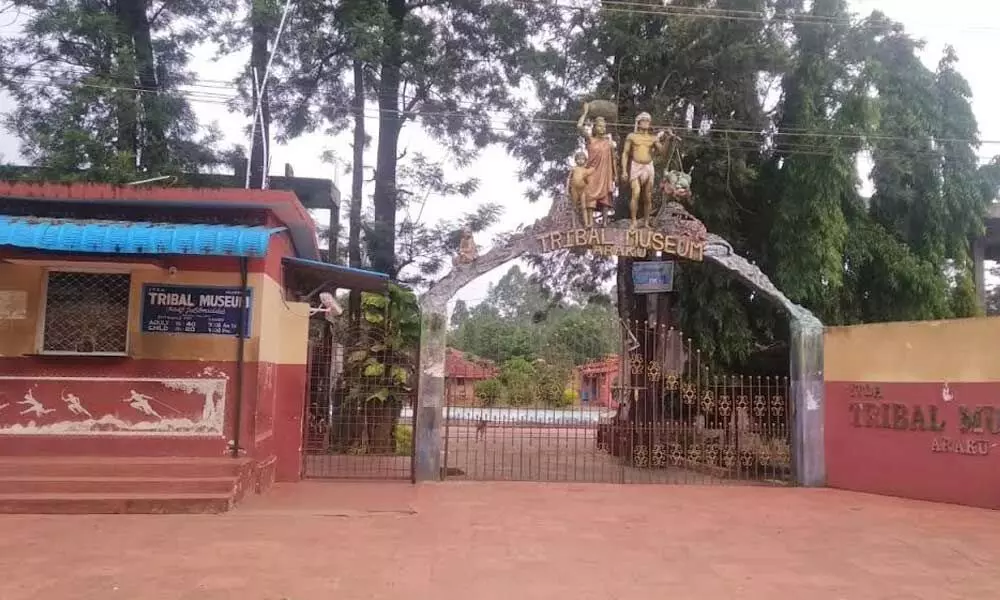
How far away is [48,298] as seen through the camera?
879cm

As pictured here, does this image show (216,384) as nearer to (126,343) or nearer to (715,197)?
(126,343)

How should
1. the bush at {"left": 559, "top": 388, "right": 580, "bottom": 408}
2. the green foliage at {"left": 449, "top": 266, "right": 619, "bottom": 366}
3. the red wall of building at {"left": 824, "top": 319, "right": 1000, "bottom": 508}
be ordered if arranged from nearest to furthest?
the red wall of building at {"left": 824, "top": 319, "right": 1000, "bottom": 508} < the bush at {"left": 559, "top": 388, "right": 580, "bottom": 408} < the green foliage at {"left": 449, "top": 266, "right": 619, "bottom": 366}

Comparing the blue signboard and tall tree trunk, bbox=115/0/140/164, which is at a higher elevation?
tall tree trunk, bbox=115/0/140/164

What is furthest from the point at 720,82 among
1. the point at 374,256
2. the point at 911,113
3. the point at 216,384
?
the point at 216,384

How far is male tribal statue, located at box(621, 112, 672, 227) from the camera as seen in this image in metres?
11.7

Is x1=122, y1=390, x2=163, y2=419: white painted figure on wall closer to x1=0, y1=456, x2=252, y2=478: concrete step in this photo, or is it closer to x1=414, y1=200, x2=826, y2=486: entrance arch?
x1=0, y1=456, x2=252, y2=478: concrete step

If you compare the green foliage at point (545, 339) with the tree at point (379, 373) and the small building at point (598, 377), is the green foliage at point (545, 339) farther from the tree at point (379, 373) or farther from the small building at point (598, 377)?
the tree at point (379, 373)

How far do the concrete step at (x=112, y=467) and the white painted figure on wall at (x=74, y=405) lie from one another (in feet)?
1.63

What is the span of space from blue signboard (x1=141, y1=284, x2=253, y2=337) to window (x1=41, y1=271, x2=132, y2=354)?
0.27 metres

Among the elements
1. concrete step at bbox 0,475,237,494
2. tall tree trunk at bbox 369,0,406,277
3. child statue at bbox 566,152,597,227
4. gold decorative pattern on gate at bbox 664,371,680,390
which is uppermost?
tall tree trunk at bbox 369,0,406,277

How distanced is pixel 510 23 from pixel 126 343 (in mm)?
11733

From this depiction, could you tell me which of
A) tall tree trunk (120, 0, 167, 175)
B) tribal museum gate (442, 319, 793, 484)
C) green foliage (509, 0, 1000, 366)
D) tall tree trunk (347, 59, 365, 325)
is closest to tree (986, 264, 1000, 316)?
green foliage (509, 0, 1000, 366)

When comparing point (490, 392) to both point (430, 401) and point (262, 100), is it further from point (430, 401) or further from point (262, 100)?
point (262, 100)

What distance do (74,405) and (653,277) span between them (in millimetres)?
9679
